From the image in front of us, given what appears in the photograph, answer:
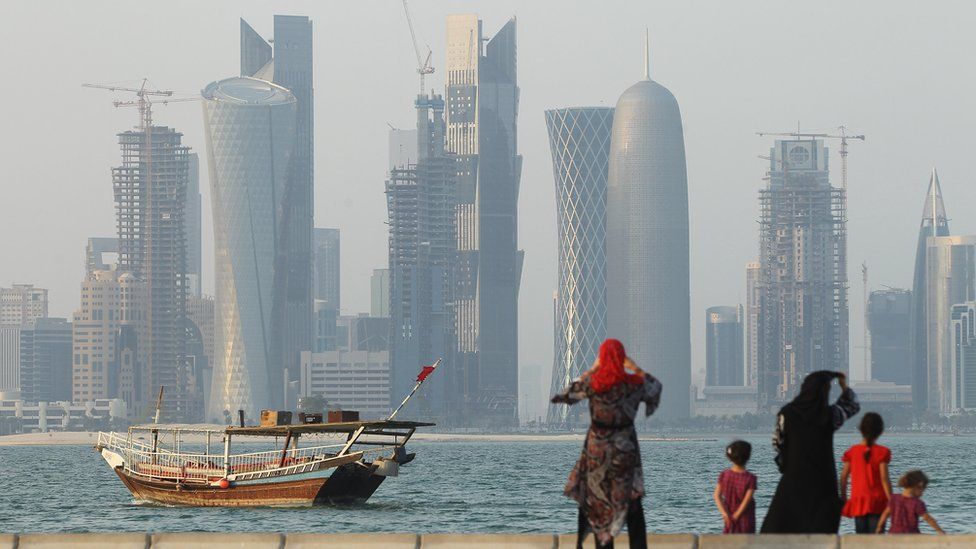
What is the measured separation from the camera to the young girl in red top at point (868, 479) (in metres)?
20.2

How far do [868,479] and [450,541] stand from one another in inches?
193

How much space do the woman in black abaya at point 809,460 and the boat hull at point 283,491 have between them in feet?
168

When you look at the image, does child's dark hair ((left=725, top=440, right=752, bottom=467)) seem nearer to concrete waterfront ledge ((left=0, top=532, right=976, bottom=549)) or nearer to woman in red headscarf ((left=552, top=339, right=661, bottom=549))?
concrete waterfront ledge ((left=0, top=532, right=976, bottom=549))

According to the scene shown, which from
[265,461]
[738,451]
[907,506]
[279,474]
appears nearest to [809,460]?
[738,451]

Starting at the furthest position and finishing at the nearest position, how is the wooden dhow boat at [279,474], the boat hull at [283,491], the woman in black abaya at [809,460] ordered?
the boat hull at [283,491] < the wooden dhow boat at [279,474] < the woman in black abaya at [809,460]

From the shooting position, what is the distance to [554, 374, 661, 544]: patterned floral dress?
1853cm

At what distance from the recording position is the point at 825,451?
19.2 metres

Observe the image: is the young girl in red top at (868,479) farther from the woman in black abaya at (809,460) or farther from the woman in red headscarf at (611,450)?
the woman in red headscarf at (611,450)

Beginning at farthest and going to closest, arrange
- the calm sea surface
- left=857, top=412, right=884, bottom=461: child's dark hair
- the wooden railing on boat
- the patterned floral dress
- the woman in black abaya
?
1. the wooden railing on boat
2. the calm sea surface
3. left=857, top=412, right=884, bottom=461: child's dark hair
4. the woman in black abaya
5. the patterned floral dress

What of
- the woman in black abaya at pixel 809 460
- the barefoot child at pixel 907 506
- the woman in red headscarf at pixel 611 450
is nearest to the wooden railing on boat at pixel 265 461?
the barefoot child at pixel 907 506

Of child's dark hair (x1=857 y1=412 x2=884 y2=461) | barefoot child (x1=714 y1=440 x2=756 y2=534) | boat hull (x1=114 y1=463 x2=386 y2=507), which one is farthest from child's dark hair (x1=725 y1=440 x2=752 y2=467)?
boat hull (x1=114 y1=463 x2=386 y2=507)

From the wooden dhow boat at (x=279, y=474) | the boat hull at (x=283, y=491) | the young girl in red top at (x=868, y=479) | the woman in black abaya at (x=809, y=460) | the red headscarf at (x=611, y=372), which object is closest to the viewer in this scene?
the red headscarf at (x=611, y=372)

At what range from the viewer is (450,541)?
64.9ft

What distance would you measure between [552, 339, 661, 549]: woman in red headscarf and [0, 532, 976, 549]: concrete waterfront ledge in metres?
0.93
